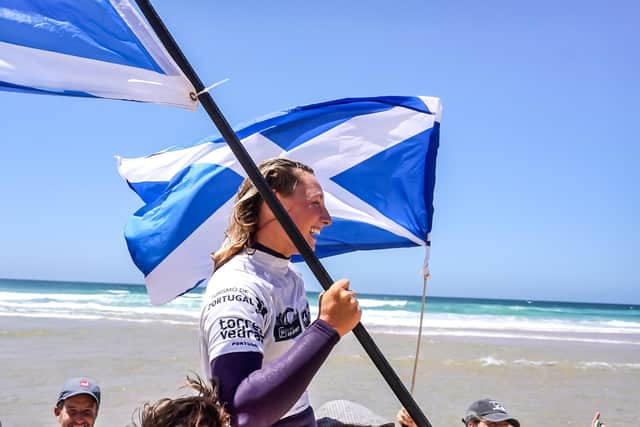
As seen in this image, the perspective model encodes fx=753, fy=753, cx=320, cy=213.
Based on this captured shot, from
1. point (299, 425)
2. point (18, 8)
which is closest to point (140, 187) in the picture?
point (18, 8)

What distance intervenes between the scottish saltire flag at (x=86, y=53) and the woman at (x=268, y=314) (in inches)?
14.0

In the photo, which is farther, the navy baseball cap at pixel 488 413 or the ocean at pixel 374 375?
the ocean at pixel 374 375

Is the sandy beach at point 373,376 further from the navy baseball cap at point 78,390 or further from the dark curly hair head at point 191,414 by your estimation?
the dark curly hair head at point 191,414

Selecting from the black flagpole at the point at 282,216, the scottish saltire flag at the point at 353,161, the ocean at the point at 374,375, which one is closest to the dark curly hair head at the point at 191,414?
the black flagpole at the point at 282,216

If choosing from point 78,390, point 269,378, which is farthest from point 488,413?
point 269,378

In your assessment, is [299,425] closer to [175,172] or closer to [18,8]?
[18,8]

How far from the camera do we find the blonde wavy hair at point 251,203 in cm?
200

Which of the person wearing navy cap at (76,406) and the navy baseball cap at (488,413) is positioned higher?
the person wearing navy cap at (76,406)

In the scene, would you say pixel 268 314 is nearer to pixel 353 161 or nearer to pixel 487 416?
pixel 353 161

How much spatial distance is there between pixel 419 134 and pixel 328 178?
0.59 m

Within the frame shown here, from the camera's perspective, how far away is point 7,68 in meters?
2.04

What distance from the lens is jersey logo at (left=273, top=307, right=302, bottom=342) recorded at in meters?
1.84

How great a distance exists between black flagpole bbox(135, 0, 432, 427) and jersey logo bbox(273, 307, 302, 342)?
0.12m

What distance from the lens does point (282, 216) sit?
1.88 m
